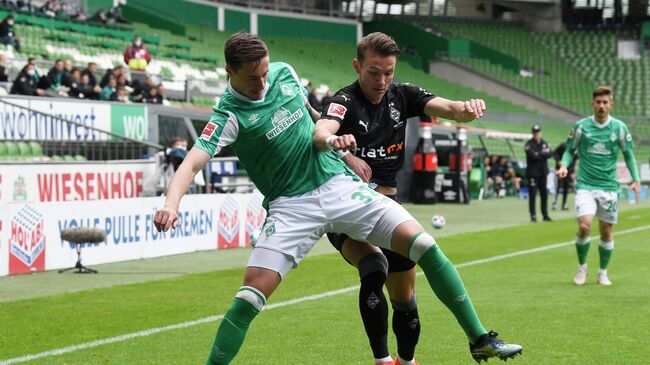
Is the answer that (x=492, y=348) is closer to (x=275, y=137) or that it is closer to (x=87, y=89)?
(x=275, y=137)

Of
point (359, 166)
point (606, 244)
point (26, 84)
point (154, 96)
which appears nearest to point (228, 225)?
point (26, 84)

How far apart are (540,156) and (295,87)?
21.2m

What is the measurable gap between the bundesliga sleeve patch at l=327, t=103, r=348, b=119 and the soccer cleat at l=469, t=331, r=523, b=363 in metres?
1.54

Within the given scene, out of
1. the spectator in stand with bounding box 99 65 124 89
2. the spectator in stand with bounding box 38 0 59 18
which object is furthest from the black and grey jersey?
the spectator in stand with bounding box 38 0 59 18

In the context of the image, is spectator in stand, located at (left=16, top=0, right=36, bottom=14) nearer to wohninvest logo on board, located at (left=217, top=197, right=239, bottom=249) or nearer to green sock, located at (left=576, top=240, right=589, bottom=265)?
wohninvest logo on board, located at (left=217, top=197, right=239, bottom=249)

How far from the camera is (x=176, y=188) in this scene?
5898mm

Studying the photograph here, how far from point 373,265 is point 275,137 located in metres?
1.07

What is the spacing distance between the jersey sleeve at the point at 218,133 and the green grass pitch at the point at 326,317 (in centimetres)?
237

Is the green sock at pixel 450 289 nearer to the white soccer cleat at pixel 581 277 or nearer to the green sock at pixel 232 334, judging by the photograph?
the green sock at pixel 232 334

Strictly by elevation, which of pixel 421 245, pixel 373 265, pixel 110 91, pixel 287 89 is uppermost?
pixel 287 89

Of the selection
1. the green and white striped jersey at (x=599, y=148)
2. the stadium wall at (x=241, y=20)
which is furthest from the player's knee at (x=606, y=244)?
the stadium wall at (x=241, y=20)

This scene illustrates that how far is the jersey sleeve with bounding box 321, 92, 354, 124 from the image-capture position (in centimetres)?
667

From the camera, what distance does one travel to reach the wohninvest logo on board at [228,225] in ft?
65.5

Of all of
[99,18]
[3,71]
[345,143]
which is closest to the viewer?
[345,143]
